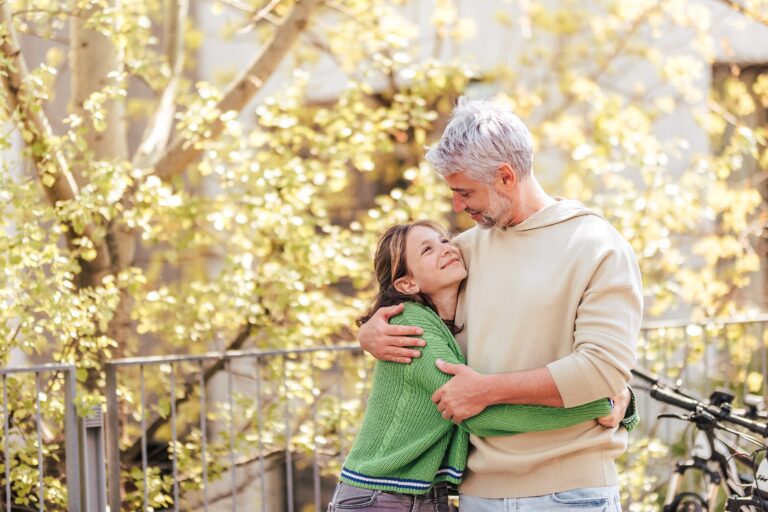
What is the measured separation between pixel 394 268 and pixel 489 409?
0.49 meters

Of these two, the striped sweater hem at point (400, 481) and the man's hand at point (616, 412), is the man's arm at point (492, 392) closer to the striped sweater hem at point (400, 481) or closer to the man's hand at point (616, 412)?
the man's hand at point (616, 412)

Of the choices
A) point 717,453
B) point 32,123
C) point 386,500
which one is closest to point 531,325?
point 386,500

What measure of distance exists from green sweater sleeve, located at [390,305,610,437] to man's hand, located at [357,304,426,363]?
27mm

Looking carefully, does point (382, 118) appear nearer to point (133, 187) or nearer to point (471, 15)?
point (133, 187)

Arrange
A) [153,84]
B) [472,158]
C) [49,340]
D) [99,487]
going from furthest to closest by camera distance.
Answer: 1. [153,84]
2. [49,340]
3. [99,487]
4. [472,158]

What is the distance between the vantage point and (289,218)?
545cm

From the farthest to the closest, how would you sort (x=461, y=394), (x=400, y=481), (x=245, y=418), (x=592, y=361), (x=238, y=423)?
(x=238, y=423) → (x=245, y=418) → (x=400, y=481) → (x=461, y=394) → (x=592, y=361)

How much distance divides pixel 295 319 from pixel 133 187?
108 centimetres

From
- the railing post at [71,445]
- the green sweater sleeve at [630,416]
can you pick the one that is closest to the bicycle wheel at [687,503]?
the green sweater sleeve at [630,416]

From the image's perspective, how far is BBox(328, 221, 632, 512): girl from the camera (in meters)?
2.48

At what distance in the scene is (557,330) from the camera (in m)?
2.49

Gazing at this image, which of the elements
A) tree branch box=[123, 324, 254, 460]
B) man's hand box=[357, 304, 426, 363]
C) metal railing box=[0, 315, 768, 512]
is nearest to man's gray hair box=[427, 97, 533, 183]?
man's hand box=[357, 304, 426, 363]

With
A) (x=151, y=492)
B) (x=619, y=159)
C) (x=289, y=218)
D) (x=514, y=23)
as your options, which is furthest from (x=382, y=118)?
(x=514, y=23)

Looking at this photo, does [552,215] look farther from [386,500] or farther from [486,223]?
[386,500]
